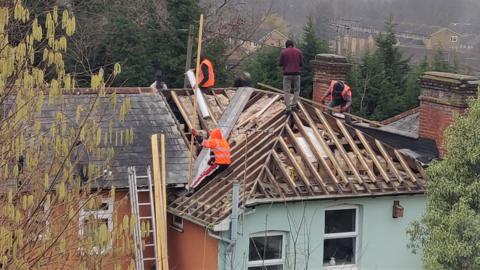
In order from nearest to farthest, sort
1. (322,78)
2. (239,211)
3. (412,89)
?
(239,211), (322,78), (412,89)

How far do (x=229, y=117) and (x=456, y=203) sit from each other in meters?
5.61

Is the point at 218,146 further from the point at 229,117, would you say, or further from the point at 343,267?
the point at 343,267

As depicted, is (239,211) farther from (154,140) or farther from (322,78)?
(322,78)

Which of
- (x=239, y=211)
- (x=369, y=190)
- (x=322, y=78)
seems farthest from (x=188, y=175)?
(x=322, y=78)

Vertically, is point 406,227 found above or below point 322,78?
below

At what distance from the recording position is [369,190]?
1486 centimetres

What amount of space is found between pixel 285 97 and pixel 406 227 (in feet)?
11.1

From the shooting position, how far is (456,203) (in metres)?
12.4

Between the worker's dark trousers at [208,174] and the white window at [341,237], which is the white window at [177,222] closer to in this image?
the worker's dark trousers at [208,174]

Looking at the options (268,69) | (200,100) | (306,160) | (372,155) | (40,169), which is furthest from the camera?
(268,69)

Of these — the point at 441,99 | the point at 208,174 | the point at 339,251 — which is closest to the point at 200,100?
the point at 208,174

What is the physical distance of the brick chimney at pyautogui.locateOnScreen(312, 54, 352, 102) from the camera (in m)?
19.1

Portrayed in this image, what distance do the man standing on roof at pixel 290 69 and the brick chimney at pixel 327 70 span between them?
9.95ft

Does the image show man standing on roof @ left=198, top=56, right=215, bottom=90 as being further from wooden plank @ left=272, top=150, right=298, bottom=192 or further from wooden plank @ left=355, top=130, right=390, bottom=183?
wooden plank @ left=355, top=130, right=390, bottom=183
